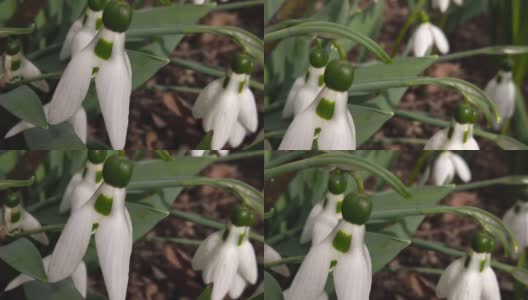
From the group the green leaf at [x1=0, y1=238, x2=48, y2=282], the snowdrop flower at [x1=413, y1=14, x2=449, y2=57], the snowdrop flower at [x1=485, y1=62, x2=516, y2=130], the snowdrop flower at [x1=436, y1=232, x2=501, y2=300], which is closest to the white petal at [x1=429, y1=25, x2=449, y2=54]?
the snowdrop flower at [x1=413, y1=14, x2=449, y2=57]

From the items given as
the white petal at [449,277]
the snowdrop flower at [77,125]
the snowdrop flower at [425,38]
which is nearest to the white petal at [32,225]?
the snowdrop flower at [77,125]

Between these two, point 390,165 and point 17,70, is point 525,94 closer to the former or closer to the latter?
point 390,165

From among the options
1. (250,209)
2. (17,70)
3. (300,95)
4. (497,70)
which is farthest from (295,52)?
(497,70)

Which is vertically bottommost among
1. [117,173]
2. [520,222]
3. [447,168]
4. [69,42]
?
[520,222]

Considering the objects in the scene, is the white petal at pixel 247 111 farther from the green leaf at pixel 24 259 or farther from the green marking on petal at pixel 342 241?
the green leaf at pixel 24 259

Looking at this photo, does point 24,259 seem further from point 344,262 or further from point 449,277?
point 449,277

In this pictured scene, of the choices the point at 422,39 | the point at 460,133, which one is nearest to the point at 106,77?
the point at 460,133
